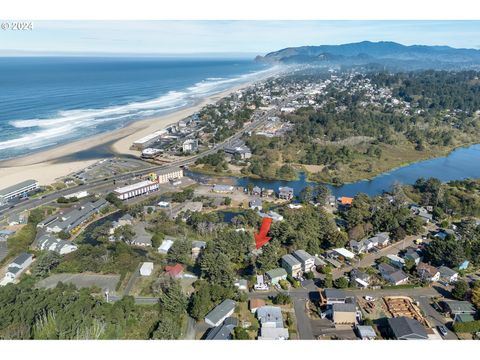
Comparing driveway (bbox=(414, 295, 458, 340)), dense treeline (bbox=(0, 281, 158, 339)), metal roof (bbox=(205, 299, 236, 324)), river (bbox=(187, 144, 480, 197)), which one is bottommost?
river (bbox=(187, 144, 480, 197))

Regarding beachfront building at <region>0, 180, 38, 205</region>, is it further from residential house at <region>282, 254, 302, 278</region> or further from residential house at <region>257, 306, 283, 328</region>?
residential house at <region>257, 306, 283, 328</region>

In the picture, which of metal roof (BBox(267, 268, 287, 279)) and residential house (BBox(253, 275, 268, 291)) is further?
metal roof (BBox(267, 268, 287, 279))

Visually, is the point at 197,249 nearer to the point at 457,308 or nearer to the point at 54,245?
Answer: the point at 54,245

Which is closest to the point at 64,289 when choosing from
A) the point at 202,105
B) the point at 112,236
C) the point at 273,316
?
the point at 112,236

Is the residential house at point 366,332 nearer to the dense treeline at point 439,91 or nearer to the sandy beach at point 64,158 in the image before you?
the sandy beach at point 64,158

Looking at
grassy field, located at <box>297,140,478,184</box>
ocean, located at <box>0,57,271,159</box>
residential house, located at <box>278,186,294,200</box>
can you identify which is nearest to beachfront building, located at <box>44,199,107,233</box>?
residential house, located at <box>278,186,294,200</box>

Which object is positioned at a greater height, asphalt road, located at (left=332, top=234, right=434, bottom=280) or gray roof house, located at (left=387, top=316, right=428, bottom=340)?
gray roof house, located at (left=387, top=316, right=428, bottom=340)

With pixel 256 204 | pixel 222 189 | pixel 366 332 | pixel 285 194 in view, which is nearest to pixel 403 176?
pixel 285 194
